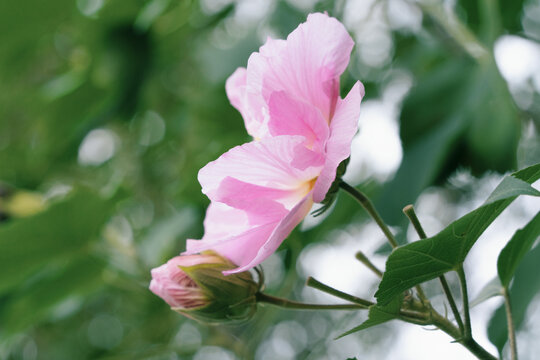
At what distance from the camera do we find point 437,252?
0.29 m

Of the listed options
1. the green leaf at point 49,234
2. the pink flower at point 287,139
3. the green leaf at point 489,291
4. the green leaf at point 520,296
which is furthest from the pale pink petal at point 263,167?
the green leaf at point 49,234

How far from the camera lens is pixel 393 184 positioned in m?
0.58

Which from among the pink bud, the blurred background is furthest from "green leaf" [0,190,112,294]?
the pink bud

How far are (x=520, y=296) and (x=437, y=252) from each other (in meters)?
0.24

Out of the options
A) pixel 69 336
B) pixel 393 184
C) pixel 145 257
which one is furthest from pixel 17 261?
pixel 69 336

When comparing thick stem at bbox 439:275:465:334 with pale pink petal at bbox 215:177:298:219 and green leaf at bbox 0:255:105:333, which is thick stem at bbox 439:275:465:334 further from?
green leaf at bbox 0:255:105:333

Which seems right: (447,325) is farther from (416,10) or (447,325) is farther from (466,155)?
(416,10)

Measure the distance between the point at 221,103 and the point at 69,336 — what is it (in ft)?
4.22

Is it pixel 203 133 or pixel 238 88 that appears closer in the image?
pixel 238 88

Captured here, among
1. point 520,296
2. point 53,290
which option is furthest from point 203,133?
point 520,296

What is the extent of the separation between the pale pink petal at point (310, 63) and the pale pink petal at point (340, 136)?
0.07 feet

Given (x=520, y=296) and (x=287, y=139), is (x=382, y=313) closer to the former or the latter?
(x=287, y=139)

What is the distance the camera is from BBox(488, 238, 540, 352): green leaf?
47cm

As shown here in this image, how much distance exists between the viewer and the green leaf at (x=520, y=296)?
1.55 ft
